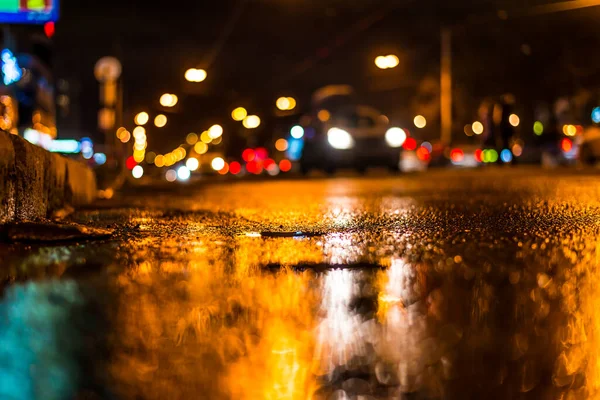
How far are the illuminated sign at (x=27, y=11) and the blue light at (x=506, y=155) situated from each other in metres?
13.2

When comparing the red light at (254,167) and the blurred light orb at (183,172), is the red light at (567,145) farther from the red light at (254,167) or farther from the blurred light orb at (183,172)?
the blurred light orb at (183,172)

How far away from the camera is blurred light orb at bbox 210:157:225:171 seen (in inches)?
1256

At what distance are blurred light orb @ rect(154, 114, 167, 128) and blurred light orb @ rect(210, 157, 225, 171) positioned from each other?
126 feet

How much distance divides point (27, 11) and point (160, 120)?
161 feet

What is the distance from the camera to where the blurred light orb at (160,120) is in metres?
71.1

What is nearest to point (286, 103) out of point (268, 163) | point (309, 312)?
point (268, 163)

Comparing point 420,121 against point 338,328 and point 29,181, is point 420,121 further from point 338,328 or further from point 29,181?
point 338,328

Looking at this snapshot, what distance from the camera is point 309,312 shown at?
13.6ft

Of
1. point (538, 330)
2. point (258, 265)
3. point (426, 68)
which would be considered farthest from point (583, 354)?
point (426, 68)

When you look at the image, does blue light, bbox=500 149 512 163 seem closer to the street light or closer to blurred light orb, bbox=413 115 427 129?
blurred light orb, bbox=413 115 427 129

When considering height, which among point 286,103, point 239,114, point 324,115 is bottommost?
point 324,115

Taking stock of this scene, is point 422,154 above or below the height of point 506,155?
above

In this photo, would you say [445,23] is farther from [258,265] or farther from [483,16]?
[258,265]

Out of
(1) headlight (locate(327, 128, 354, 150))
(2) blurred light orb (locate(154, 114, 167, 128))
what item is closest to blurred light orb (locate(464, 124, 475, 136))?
(1) headlight (locate(327, 128, 354, 150))
